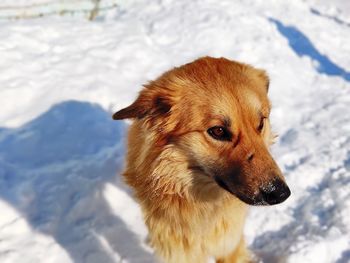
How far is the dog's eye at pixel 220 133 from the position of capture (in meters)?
2.31

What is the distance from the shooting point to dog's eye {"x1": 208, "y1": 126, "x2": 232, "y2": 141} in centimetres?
231

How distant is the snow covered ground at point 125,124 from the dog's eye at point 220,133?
1.34 meters

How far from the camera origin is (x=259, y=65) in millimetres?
5410

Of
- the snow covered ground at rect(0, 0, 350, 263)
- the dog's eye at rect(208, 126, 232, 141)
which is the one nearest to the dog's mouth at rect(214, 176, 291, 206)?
the dog's eye at rect(208, 126, 232, 141)

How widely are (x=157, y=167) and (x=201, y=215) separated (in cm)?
44

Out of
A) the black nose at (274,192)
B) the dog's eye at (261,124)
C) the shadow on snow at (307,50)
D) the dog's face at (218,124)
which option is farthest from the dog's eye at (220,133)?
the shadow on snow at (307,50)

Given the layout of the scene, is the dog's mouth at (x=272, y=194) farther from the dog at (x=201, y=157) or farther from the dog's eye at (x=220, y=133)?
the dog's eye at (x=220, y=133)

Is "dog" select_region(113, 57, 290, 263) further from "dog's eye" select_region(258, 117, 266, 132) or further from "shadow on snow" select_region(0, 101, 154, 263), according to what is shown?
"shadow on snow" select_region(0, 101, 154, 263)

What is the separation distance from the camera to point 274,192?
7.04ft

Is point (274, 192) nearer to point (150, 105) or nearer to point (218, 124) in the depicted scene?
point (218, 124)

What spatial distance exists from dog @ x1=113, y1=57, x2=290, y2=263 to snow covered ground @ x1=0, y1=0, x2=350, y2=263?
71 centimetres

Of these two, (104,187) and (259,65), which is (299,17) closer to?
(259,65)

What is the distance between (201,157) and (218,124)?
211mm

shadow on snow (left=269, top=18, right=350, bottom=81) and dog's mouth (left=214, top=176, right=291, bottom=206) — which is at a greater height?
dog's mouth (left=214, top=176, right=291, bottom=206)
